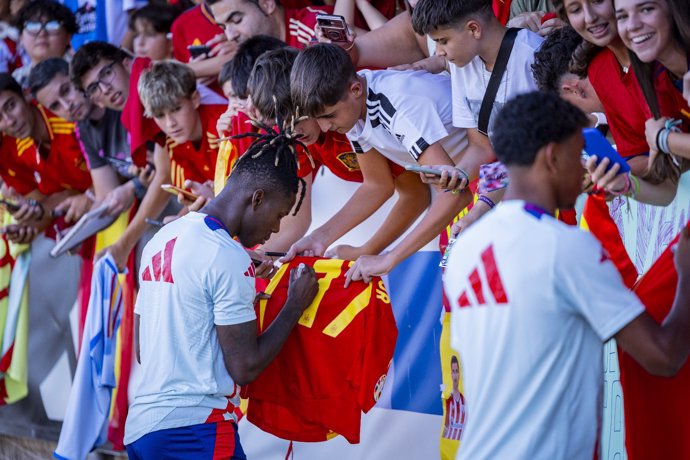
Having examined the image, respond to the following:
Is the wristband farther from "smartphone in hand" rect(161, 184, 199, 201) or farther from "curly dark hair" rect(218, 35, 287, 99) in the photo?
"curly dark hair" rect(218, 35, 287, 99)

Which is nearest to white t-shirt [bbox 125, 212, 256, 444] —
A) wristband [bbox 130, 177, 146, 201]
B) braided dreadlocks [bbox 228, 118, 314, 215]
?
braided dreadlocks [bbox 228, 118, 314, 215]

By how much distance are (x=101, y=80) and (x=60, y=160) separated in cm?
99

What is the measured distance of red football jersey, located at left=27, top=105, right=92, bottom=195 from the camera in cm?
642

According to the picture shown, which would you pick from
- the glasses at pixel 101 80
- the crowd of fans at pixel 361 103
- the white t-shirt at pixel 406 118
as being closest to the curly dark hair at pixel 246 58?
the crowd of fans at pixel 361 103

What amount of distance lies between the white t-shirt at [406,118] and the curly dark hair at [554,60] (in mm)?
443

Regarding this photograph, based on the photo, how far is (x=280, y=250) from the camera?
4.41 metres

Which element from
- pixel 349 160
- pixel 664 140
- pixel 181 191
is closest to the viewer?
pixel 664 140

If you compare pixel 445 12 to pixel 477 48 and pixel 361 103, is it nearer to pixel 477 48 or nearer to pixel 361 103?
pixel 477 48

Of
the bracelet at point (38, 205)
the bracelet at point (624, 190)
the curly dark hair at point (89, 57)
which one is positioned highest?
the bracelet at point (624, 190)

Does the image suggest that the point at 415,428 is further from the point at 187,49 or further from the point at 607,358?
the point at 187,49

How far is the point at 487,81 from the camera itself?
3676 millimetres

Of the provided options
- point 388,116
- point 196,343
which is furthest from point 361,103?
point 196,343

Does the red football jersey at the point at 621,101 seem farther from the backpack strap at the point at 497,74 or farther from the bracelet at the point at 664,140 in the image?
the backpack strap at the point at 497,74

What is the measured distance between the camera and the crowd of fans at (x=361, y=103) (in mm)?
3121
